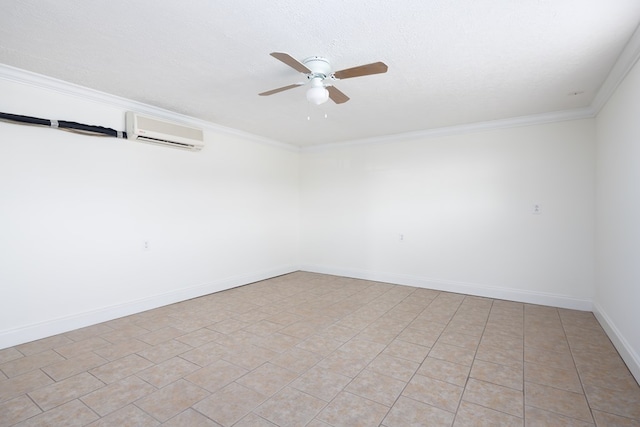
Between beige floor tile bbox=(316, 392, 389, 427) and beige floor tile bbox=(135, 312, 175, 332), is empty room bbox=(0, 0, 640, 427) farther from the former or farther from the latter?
beige floor tile bbox=(135, 312, 175, 332)

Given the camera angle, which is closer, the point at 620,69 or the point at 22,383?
the point at 22,383

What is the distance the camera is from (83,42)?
94.1 inches

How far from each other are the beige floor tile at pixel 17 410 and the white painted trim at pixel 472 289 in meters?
4.53

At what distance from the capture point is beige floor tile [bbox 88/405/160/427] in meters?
1.87

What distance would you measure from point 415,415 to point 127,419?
71.1 inches

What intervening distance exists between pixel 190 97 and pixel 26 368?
9.70ft

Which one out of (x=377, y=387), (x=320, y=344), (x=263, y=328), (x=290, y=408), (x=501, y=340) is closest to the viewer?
(x=290, y=408)

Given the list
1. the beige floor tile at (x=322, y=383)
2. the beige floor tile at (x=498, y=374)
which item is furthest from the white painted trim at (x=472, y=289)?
the beige floor tile at (x=322, y=383)

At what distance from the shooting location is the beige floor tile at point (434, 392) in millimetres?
2088

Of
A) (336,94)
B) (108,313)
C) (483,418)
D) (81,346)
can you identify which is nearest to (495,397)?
(483,418)

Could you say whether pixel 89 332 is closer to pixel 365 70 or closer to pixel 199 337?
pixel 199 337

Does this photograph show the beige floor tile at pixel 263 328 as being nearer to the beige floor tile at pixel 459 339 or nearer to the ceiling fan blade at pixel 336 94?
the beige floor tile at pixel 459 339

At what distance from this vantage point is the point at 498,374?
8.07ft

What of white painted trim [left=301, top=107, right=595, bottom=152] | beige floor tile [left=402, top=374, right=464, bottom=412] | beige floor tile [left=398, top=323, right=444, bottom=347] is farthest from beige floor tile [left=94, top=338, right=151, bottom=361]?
white painted trim [left=301, top=107, right=595, bottom=152]
